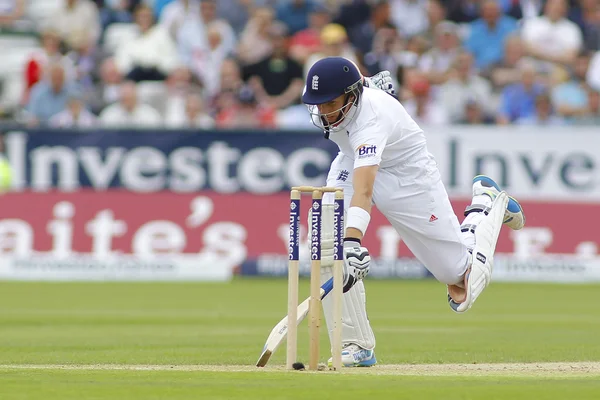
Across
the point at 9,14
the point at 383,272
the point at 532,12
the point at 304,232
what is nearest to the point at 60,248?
the point at 304,232

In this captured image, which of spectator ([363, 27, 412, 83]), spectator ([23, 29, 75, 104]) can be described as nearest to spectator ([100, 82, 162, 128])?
spectator ([23, 29, 75, 104])

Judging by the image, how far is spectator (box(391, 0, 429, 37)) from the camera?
19906 mm

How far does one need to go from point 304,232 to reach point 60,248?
313 centimetres

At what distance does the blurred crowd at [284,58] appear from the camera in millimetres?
17797

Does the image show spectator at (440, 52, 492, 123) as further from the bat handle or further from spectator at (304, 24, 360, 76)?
the bat handle

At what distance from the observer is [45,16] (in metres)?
20.7

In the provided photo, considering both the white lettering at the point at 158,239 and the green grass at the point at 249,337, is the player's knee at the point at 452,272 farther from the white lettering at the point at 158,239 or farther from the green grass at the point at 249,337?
the white lettering at the point at 158,239

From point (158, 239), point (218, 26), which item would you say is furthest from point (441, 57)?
point (158, 239)

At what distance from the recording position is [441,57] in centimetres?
1873

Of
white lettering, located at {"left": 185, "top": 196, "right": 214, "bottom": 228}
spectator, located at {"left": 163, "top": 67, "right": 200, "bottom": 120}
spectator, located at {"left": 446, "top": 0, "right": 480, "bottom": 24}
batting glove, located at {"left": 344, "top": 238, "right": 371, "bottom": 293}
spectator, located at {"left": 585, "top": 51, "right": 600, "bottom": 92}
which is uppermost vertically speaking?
spectator, located at {"left": 446, "top": 0, "right": 480, "bottom": 24}

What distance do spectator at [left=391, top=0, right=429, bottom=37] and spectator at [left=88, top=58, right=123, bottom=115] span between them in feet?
14.7

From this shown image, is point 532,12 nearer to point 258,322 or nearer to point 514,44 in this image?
point 514,44

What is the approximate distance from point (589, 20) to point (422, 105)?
387 cm

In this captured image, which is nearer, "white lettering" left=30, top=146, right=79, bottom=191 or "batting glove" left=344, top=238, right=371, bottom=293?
"batting glove" left=344, top=238, right=371, bottom=293
